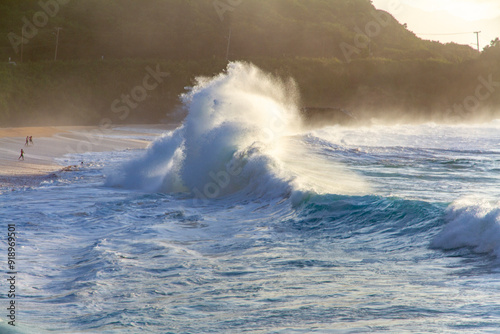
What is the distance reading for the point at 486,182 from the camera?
1348cm

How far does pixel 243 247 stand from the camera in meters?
7.50

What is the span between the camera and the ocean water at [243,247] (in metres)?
4.81

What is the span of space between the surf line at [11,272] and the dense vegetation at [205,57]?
→ 1397 inches

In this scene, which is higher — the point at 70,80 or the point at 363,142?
the point at 70,80

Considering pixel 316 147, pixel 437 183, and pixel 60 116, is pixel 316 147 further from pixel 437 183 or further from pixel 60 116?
pixel 60 116

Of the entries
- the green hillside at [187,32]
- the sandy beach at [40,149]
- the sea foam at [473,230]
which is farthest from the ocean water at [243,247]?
the green hillside at [187,32]

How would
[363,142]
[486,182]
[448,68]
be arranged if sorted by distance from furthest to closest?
1. [448,68]
2. [363,142]
3. [486,182]

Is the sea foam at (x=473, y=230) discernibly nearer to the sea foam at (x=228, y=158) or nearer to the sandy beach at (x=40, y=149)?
the sea foam at (x=228, y=158)

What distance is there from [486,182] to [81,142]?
71.7ft

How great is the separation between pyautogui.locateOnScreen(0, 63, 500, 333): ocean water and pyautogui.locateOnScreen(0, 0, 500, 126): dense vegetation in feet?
105

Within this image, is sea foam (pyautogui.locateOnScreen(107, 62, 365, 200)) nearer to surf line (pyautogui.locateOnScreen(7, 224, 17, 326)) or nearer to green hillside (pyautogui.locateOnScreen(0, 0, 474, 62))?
surf line (pyautogui.locateOnScreen(7, 224, 17, 326))

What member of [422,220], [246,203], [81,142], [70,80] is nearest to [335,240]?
[422,220]

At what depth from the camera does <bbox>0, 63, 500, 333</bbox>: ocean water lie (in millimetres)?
4812

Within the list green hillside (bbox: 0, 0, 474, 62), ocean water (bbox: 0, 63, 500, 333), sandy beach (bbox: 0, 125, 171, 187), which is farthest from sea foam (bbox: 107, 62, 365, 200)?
green hillside (bbox: 0, 0, 474, 62)
